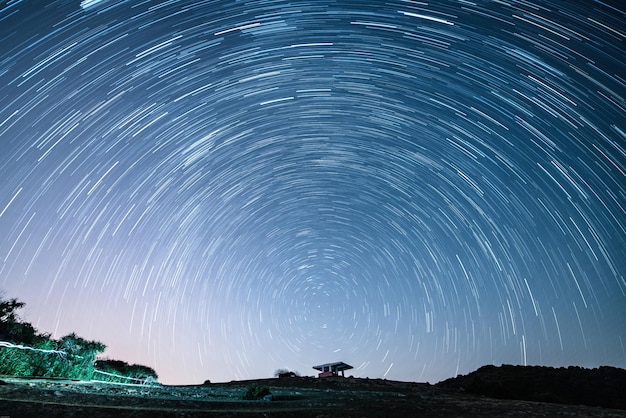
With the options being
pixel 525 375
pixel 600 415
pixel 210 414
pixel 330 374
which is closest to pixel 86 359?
pixel 210 414

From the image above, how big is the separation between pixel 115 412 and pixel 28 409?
4.43 feet

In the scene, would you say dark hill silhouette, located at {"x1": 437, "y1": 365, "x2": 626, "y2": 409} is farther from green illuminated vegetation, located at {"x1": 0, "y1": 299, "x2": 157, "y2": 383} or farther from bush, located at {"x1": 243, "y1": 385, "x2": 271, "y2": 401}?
green illuminated vegetation, located at {"x1": 0, "y1": 299, "x2": 157, "y2": 383}

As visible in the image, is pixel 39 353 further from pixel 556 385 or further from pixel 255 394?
pixel 556 385

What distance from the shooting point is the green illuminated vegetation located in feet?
44.0

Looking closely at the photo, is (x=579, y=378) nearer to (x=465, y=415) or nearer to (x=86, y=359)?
Result: (x=465, y=415)

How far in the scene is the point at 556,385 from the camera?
104 ft

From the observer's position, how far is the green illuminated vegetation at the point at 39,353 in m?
13.4

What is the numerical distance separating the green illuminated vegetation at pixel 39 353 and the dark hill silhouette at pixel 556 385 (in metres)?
22.4

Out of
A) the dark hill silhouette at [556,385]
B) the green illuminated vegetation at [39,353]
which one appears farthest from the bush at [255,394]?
the dark hill silhouette at [556,385]

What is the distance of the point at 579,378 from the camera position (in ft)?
112

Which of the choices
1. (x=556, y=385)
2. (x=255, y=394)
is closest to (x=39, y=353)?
(x=255, y=394)

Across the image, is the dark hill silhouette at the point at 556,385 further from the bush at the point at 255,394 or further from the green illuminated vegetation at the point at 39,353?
the green illuminated vegetation at the point at 39,353

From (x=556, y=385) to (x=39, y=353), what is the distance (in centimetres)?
3546

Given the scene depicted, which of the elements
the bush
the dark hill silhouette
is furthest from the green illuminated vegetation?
the dark hill silhouette
